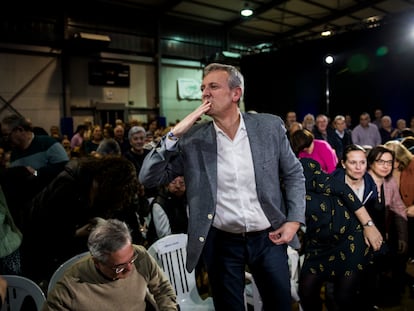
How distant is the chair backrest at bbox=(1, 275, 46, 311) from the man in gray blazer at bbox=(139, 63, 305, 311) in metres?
0.81

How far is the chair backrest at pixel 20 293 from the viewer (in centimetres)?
172

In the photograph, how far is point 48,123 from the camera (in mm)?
9547

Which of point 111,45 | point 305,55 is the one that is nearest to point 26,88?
point 111,45

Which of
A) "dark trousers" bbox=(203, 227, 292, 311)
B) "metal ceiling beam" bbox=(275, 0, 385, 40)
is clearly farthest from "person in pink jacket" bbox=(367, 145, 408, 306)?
"metal ceiling beam" bbox=(275, 0, 385, 40)

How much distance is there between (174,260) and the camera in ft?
7.74

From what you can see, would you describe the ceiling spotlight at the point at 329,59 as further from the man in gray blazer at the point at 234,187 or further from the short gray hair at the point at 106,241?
the short gray hair at the point at 106,241

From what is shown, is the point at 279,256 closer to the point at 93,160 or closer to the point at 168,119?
the point at 93,160

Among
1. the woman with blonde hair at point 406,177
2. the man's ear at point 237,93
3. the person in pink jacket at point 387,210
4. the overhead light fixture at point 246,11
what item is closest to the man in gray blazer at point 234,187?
the man's ear at point 237,93

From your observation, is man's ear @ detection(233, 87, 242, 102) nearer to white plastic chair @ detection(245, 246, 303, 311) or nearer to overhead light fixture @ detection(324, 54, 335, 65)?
white plastic chair @ detection(245, 246, 303, 311)

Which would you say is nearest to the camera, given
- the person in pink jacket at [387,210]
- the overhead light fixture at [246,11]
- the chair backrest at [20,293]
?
the chair backrest at [20,293]

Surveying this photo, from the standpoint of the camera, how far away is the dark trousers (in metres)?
1.52

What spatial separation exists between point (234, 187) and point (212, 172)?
112mm

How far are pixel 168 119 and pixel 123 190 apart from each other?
10.2 m

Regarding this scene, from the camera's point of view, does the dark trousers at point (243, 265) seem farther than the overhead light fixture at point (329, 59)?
No
